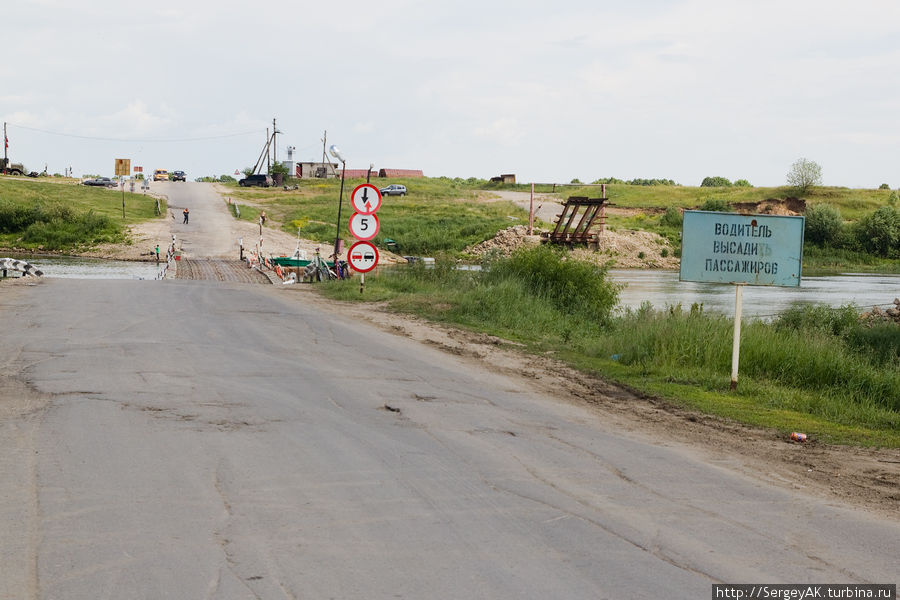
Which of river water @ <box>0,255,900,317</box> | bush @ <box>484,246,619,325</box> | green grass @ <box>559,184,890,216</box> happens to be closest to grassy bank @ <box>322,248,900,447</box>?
bush @ <box>484,246,619,325</box>

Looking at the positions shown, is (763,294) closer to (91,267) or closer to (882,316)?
(882,316)

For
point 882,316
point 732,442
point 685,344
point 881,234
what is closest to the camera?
point 732,442

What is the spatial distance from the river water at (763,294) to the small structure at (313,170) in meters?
74.0

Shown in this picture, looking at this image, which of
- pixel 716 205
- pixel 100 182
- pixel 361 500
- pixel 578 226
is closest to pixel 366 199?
pixel 361 500

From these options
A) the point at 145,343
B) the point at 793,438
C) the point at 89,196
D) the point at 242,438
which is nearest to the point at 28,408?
the point at 242,438

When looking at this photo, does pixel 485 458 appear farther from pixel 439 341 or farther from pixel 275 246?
pixel 275 246

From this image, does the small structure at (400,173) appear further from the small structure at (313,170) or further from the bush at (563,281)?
the bush at (563,281)

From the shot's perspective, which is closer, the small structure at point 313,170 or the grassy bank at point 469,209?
the grassy bank at point 469,209

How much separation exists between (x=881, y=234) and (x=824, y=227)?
4.61 metres

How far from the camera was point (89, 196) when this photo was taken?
264 feet

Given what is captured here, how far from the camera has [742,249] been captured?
1280 cm

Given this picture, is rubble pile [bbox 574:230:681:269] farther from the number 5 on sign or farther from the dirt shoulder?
the dirt shoulder

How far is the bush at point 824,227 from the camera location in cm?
7806

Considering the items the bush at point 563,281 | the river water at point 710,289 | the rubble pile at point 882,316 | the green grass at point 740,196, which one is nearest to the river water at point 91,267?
the river water at point 710,289
